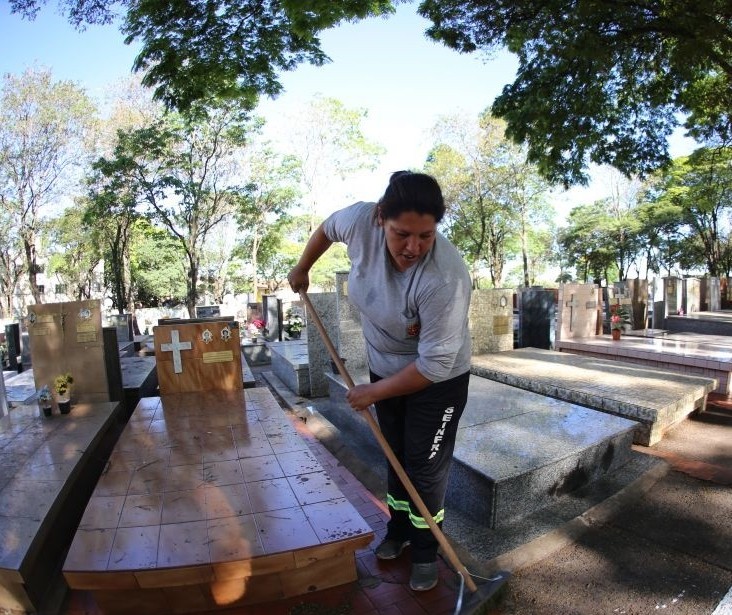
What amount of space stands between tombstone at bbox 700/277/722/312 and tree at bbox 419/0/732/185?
766 cm

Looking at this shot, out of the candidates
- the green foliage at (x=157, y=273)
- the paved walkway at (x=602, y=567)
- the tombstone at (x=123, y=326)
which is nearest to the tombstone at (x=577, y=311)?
the paved walkway at (x=602, y=567)

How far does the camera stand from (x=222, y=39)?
602cm

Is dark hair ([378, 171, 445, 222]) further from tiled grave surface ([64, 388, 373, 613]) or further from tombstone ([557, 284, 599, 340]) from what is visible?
tombstone ([557, 284, 599, 340])

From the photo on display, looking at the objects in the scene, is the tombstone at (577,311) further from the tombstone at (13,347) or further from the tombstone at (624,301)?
the tombstone at (13,347)

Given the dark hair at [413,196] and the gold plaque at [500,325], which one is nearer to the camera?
the dark hair at [413,196]

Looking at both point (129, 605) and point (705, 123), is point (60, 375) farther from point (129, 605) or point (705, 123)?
point (705, 123)

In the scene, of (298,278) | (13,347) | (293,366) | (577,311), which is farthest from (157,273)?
(298,278)

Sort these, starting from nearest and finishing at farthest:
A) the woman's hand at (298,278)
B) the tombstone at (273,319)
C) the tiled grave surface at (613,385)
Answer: the woman's hand at (298,278), the tiled grave surface at (613,385), the tombstone at (273,319)

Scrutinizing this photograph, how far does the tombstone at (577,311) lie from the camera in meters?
8.62

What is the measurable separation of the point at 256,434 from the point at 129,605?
145 cm

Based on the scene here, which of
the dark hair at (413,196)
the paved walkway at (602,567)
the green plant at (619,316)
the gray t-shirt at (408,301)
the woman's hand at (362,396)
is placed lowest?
the paved walkway at (602,567)

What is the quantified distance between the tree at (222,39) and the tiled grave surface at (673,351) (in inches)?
237

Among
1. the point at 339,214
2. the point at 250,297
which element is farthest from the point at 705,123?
the point at 250,297

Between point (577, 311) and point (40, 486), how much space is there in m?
8.46
